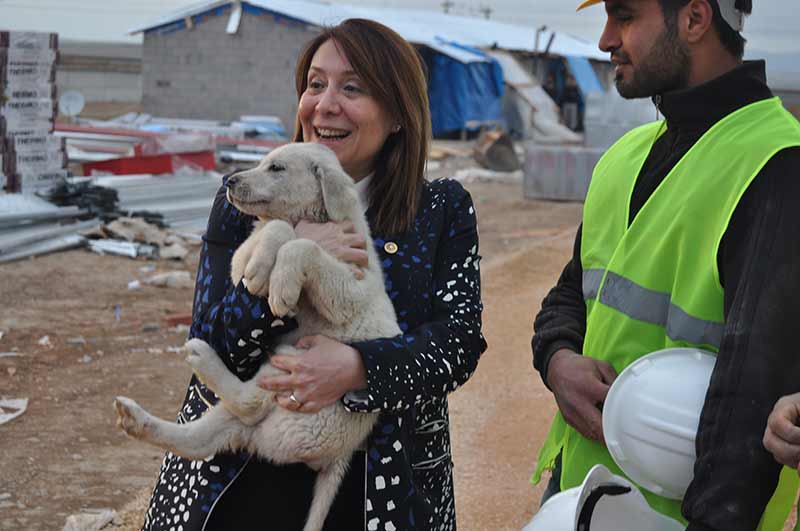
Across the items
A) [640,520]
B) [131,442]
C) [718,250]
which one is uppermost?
[718,250]

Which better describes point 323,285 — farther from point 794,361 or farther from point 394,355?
point 794,361

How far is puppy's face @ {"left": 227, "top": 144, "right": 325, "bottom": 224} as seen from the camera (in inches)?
126

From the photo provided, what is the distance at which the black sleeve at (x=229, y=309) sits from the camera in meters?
2.94

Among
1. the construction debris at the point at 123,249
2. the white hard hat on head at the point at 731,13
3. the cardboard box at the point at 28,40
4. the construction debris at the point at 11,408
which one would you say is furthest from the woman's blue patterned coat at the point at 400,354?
the cardboard box at the point at 28,40

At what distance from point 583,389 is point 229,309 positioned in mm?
1017

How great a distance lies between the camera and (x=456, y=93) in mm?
34312

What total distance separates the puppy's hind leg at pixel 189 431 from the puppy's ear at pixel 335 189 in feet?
2.27

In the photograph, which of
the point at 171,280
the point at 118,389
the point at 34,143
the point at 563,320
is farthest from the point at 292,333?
the point at 34,143

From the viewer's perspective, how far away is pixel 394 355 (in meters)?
2.96

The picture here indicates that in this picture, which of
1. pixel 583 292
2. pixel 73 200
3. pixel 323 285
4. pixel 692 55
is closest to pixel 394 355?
pixel 323 285

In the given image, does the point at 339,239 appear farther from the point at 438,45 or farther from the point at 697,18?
the point at 438,45

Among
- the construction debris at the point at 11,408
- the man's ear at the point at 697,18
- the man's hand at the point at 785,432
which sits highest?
the man's ear at the point at 697,18

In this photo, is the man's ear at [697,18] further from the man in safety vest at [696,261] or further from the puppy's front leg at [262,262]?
the puppy's front leg at [262,262]

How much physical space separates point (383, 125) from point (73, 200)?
39.5ft
